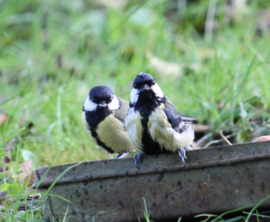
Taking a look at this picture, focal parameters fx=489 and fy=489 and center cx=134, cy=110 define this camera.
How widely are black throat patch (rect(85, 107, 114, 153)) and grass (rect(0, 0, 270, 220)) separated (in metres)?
0.35

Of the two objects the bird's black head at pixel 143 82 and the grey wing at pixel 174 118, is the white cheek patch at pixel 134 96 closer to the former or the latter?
the bird's black head at pixel 143 82

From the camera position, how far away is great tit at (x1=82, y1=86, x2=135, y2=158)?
244cm

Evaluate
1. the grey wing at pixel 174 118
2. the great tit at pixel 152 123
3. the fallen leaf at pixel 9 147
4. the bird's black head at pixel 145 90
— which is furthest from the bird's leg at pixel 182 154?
the fallen leaf at pixel 9 147

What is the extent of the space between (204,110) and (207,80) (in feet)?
1.08

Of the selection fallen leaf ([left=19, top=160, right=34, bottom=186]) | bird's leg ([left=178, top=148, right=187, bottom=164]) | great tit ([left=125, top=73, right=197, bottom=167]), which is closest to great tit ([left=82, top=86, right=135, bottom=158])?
fallen leaf ([left=19, top=160, right=34, bottom=186])

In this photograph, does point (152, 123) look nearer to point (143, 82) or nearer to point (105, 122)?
point (143, 82)

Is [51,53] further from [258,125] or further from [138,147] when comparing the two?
[138,147]

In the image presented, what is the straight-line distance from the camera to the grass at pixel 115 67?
9.60 feet

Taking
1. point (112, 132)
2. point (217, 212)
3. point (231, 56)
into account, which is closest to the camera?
point (217, 212)

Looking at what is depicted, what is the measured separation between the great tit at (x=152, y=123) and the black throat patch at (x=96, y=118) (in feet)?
1.54

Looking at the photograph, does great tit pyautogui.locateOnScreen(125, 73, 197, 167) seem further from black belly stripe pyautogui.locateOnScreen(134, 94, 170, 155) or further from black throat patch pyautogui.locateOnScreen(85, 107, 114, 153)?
black throat patch pyautogui.locateOnScreen(85, 107, 114, 153)

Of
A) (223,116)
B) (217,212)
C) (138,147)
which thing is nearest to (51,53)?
(223,116)

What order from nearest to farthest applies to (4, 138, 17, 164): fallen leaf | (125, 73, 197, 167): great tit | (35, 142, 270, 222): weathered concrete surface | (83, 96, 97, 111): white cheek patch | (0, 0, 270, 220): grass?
(35, 142, 270, 222): weathered concrete surface < (125, 73, 197, 167): great tit < (83, 96, 97, 111): white cheek patch < (4, 138, 17, 164): fallen leaf < (0, 0, 270, 220): grass

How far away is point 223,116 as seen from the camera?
119 inches
